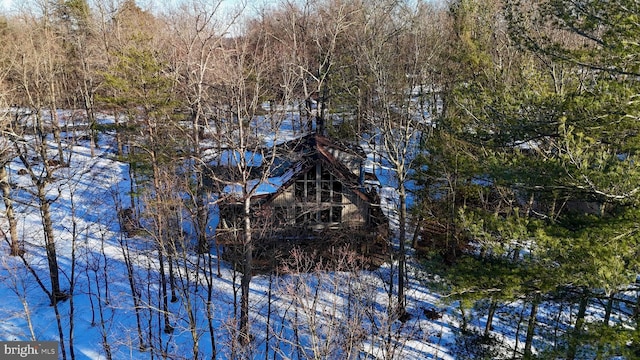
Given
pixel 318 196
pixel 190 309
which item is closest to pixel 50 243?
pixel 190 309

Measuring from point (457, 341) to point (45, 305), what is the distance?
667 inches

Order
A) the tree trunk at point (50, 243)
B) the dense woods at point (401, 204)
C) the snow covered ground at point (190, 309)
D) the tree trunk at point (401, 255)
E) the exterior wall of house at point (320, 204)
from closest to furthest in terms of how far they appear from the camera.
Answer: the dense woods at point (401, 204) → the snow covered ground at point (190, 309) → the tree trunk at point (50, 243) → the tree trunk at point (401, 255) → the exterior wall of house at point (320, 204)

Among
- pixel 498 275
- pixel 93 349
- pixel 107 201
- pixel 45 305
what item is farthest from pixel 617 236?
pixel 107 201

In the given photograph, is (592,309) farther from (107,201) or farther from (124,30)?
(124,30)

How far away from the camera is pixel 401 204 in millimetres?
16078

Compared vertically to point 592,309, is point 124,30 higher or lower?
higher

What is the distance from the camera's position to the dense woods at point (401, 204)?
22.8 feet

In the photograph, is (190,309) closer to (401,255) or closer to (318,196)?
(401,255)

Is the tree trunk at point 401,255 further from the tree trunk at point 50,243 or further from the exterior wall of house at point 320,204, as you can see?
the tree trunk at point 50,243

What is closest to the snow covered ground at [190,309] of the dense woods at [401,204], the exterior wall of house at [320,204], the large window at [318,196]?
the dense woods at [401,204]

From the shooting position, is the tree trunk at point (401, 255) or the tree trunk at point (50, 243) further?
the tree trunk at point (401, 255)

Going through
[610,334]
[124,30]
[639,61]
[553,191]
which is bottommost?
[610,334]

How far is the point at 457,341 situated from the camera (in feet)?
49.0

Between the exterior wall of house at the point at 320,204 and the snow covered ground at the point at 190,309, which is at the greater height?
the exterior wall of house at the point at 320,204
